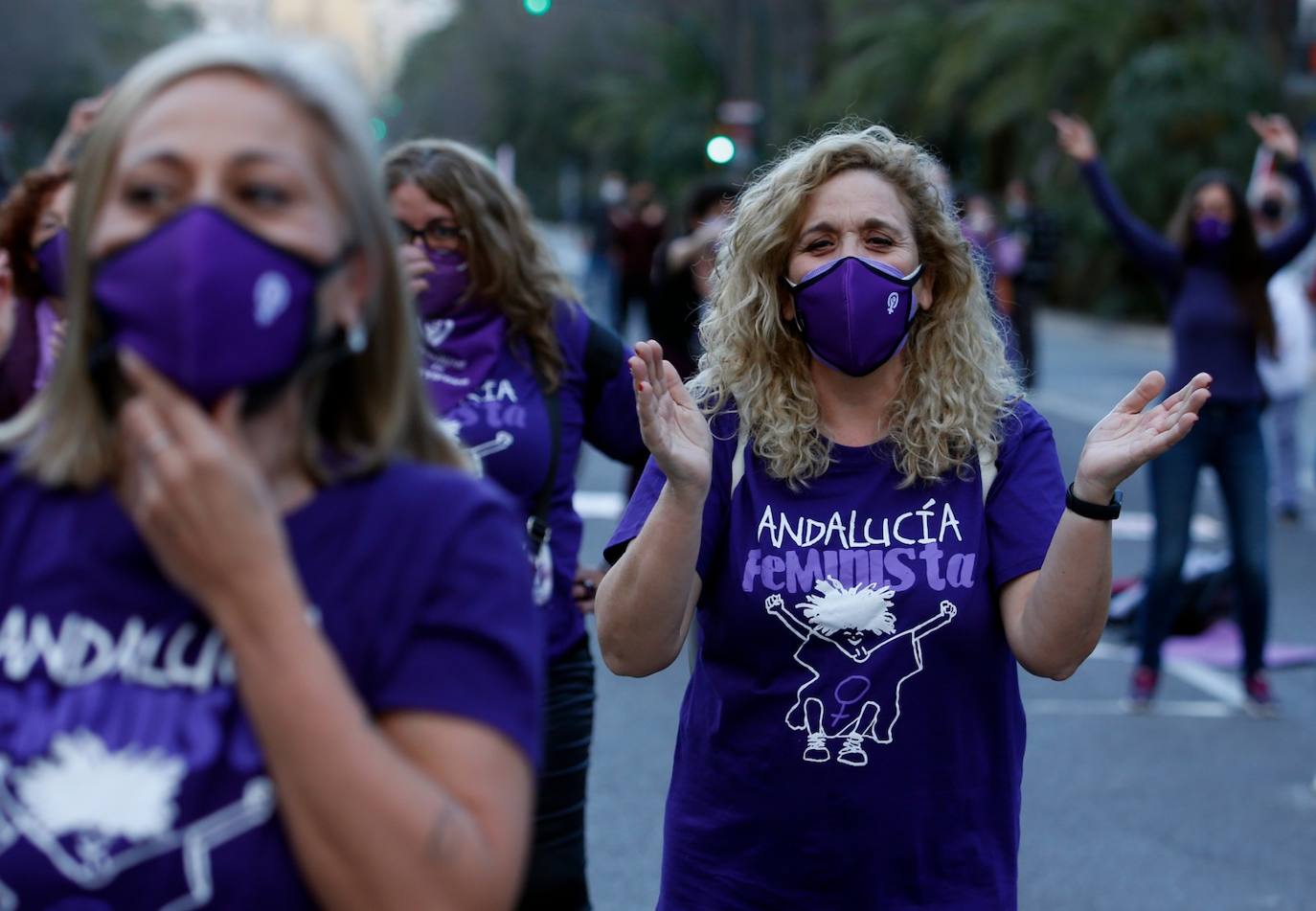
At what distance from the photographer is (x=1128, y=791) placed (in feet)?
21.7

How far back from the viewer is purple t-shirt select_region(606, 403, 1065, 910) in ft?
10.0

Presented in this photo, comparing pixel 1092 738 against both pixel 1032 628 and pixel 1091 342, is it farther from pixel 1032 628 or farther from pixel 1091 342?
pixel 1091 342

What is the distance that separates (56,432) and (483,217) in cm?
248

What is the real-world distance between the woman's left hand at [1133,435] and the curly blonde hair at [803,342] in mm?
258

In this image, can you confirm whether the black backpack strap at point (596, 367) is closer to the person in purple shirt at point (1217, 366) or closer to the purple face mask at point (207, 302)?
the purple face mask at point (207, 302)

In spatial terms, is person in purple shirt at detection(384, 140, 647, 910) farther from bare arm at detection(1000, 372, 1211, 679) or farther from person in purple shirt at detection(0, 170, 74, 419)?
bare arm at detection(1000, 372, 1211, 679)

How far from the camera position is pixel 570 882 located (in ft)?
12.5

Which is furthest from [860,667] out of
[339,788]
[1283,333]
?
[1283,333]

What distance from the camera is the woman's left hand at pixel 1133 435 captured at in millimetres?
2943

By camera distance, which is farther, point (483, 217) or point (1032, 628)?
point (483, 217)

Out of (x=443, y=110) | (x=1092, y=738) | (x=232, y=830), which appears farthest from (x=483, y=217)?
(x=443, y=110)

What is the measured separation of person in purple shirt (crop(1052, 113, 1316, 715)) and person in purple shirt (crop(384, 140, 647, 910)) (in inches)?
147

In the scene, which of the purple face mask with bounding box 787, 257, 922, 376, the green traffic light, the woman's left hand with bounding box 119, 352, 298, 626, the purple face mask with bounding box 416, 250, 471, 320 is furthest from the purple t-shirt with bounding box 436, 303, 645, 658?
the green traffic light

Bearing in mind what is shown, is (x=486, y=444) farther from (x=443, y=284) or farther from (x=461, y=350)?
(x=443, y=284)
